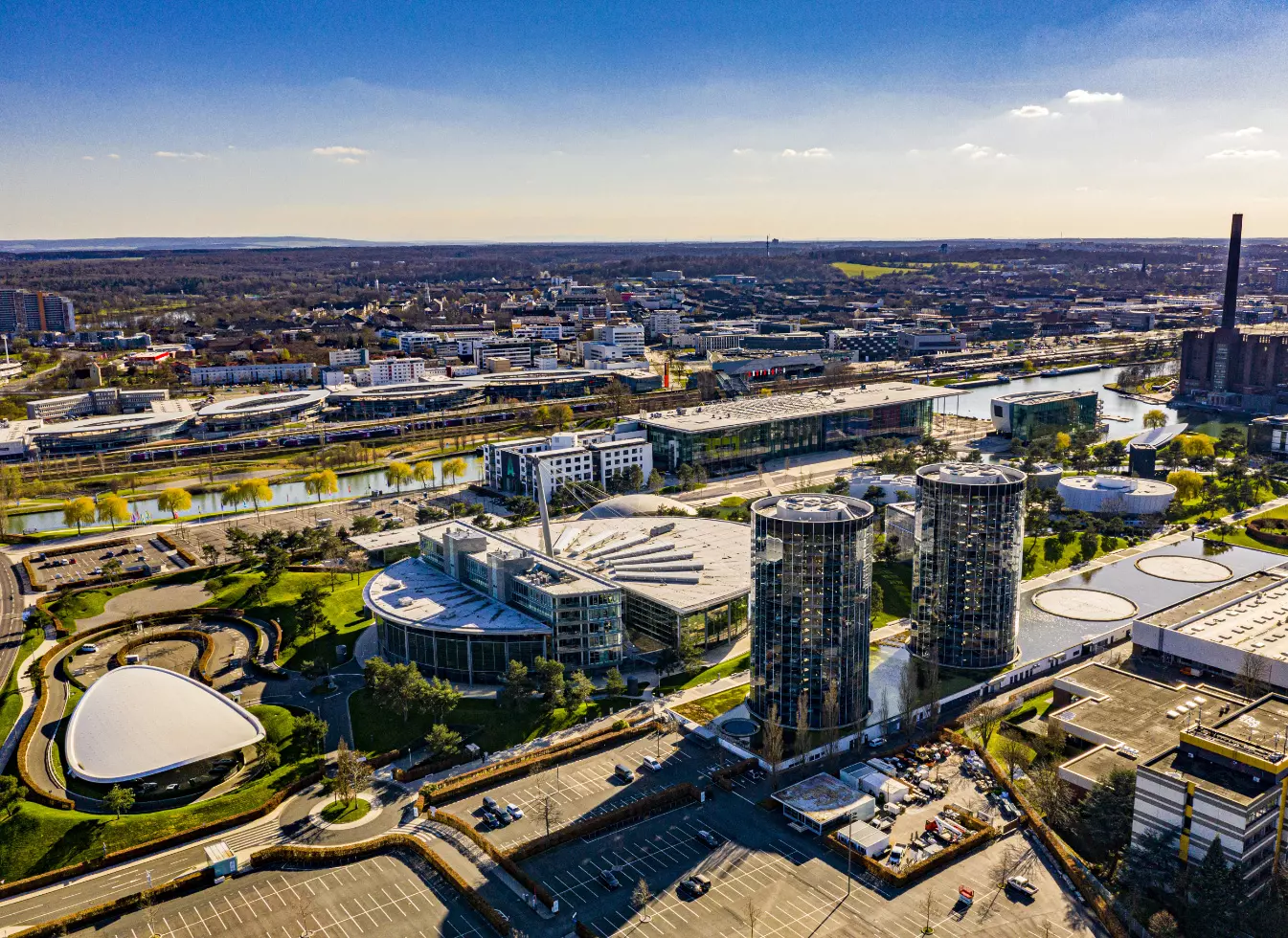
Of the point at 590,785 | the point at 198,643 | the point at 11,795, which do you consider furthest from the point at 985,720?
the point at 198,643

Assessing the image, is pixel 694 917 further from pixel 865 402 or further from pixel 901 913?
pixel 865 402

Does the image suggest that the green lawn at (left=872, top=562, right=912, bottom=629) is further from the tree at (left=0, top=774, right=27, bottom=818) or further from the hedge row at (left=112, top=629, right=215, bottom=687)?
the tree at (left=0, top=774, right=27, bottom=818)

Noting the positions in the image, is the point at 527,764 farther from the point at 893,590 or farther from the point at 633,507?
the point at 633,507

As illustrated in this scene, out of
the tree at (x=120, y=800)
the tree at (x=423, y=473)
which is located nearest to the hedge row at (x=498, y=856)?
the tree at (x=120, y=800)

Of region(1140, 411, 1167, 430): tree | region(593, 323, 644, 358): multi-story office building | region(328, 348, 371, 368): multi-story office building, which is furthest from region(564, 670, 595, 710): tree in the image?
region(593, 323, 644, 358): multi-story office building

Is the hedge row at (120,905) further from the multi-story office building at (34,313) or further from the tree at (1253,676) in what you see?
the multi-story office building at (34,313)

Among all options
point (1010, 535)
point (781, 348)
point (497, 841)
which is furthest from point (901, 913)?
point (781, 348)

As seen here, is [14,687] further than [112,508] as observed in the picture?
No

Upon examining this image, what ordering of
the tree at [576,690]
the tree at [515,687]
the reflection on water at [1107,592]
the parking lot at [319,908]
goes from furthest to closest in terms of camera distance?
the reflection on water at [1107,592] → the tree at [576,690] → the tree at [515,687] → the parking lot at [319,908]
